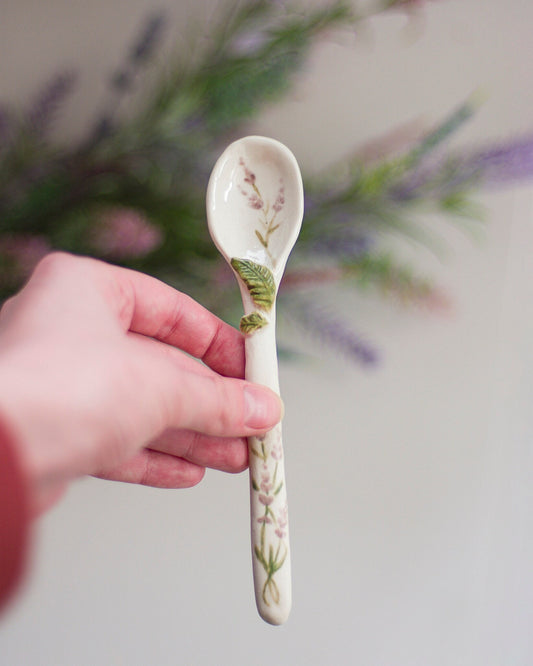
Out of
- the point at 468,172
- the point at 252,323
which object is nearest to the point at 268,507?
the point at 252,323

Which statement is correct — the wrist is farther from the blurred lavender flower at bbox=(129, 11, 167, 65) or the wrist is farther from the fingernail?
the blurred lavender flower at bbox=(129, 11, 167, 65)

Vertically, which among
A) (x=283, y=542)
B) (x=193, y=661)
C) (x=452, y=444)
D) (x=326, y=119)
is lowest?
(x=193, y=661)

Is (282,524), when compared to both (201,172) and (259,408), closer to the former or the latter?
(259,408)

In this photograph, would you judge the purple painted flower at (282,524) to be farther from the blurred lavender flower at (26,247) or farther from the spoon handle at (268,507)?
the blurred lavender flower at (26,247)

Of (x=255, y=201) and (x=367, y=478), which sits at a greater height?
(x=255, y=201)

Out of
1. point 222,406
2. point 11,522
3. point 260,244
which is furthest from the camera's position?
point 260,244

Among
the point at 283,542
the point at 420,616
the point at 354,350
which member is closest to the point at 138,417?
the point at 283,542

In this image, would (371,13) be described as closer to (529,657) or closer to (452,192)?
(452,192)

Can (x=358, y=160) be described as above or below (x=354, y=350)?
above
